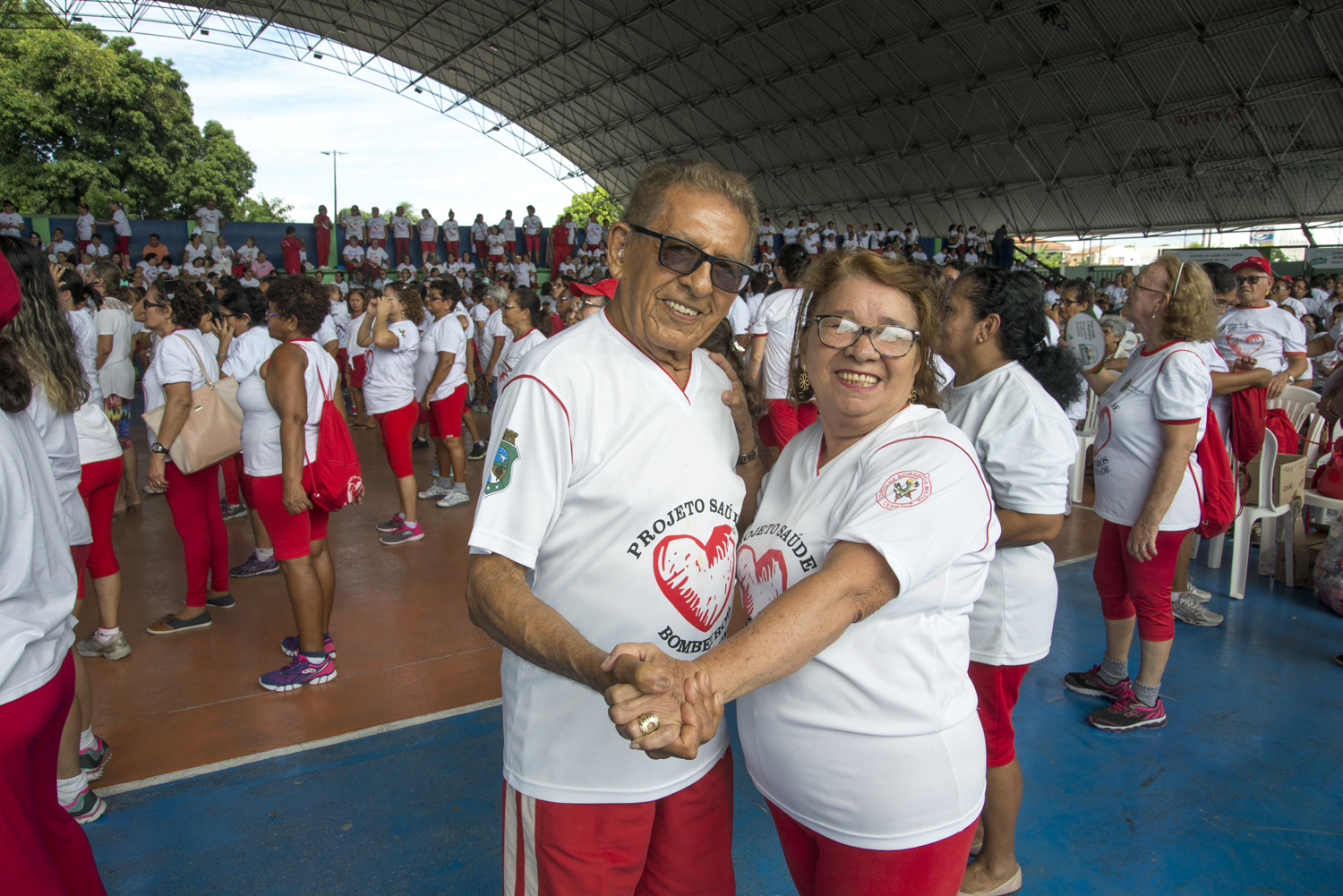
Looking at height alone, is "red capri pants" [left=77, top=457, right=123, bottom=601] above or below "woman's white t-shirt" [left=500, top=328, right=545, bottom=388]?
below

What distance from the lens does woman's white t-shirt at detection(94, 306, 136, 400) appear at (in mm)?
6066

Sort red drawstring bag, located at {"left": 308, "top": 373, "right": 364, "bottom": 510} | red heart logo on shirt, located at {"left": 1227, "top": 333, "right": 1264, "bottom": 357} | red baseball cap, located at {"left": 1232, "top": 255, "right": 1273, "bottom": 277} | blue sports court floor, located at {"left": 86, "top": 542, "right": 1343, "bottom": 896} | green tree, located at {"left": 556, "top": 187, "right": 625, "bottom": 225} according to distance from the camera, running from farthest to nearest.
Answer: green tree, located at {"left": 556, "top": 187, "right": 625, "bottom": 225} < red heart logo on shirt, located at {"left": 1227, "top": 333, "right": 1264, "bottom": 357} < red baseball cap, located at {"left": 1232, "top": 255, "right": 1273, "bottom": 277} < red drawstring bag, located at {"left": 308, "top": 373, "right": 364, "bottom": 510} < blue sports court floor, located at {"left": 86, "top": 542, "right": 1343, "bottom": 896}

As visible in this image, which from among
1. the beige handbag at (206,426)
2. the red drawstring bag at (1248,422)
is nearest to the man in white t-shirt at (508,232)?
the beige handbag at (206,426)

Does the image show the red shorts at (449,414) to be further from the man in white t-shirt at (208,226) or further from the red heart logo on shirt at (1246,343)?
the man in white t-shirt at (208,226)

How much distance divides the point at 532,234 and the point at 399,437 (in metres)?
15.2

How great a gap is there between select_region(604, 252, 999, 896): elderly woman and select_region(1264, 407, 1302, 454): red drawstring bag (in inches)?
179

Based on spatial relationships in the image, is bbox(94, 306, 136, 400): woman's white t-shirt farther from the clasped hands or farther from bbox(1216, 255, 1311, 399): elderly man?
bbox(1216, 255, 1311, 399): elderly man

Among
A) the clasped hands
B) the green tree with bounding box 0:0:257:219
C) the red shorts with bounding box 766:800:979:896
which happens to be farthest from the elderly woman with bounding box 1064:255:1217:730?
the green tree with bounding box 0:0:257:219

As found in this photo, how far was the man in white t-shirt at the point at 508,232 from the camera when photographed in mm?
19245

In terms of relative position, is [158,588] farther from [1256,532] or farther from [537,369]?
[1256,532]

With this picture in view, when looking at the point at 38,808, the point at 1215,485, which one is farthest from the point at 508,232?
the point at 38,808

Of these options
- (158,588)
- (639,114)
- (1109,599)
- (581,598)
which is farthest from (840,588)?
(639,114)

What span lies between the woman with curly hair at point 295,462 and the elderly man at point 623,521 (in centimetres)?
224

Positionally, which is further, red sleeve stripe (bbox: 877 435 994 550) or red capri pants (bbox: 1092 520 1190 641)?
red capri pants (bbox: 1092 520 1190 641)
